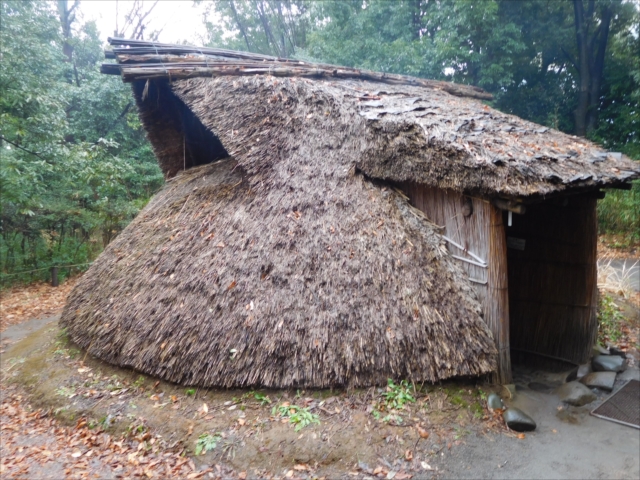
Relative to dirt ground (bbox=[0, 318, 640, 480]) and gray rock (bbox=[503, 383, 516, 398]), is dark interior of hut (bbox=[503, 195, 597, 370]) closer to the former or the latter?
dirt ground (bbox=[0, 318, 640, 480])

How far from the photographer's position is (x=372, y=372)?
421 cm

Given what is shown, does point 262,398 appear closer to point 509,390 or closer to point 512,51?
point 509,390

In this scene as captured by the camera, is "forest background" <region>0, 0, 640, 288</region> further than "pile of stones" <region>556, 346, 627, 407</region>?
Yes

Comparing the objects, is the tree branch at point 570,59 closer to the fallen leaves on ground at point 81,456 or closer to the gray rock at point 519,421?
the gray rock at point 519,421

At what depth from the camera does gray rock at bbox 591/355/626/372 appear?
547cm

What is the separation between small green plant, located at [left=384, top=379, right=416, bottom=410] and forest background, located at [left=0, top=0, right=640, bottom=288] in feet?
27.3

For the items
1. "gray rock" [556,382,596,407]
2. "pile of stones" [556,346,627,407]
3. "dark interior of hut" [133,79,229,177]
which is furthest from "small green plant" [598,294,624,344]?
"dark interior of hut" [133,79,229,177]

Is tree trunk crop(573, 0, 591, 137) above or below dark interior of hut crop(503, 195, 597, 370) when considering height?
above

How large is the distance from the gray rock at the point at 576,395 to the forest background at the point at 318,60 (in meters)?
9.27

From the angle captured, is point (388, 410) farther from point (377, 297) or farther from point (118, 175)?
point (118, 175)

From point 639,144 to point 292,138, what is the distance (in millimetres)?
13731

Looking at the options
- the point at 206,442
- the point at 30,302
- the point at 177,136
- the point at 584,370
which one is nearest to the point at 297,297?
the point at 206,442

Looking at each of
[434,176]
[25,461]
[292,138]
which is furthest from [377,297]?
[25,461]

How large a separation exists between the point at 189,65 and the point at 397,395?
6.15 meters
